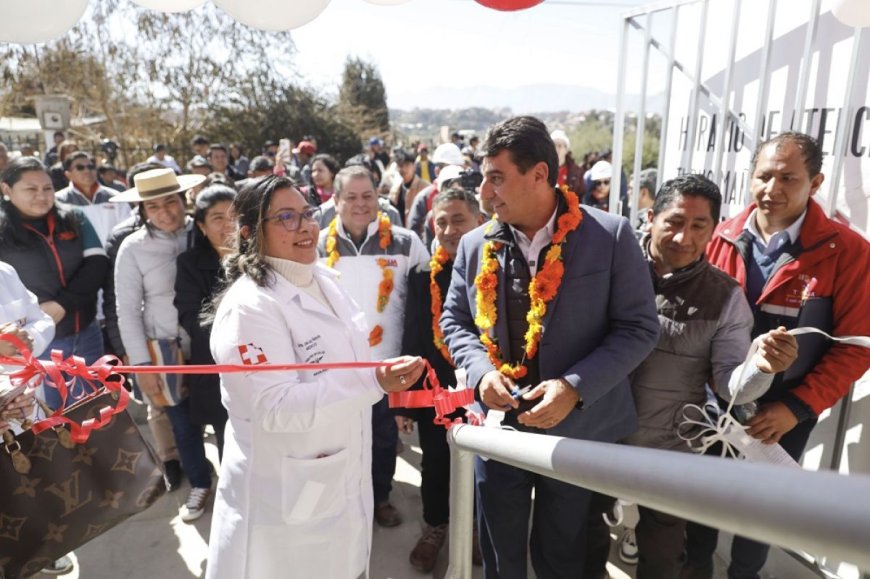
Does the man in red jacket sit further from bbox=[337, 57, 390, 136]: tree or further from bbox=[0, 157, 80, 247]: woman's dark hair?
bbox=[337, 57, 390, 136]: tree

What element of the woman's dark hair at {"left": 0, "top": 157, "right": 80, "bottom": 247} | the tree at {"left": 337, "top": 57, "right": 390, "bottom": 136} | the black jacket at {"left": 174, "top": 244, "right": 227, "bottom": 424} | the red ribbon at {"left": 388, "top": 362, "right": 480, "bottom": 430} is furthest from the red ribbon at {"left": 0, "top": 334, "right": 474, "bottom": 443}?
the tree at {"left": 337, "top": 57, "right": 390, "bottom": 136}

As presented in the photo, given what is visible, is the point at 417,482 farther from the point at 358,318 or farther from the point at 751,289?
the point at 751,289

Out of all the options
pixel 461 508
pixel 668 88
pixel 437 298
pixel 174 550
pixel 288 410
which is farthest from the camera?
pixel 668 88

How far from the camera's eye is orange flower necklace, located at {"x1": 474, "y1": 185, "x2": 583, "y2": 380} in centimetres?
213

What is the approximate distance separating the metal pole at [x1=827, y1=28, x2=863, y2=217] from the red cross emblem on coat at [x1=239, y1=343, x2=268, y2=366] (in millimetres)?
2653

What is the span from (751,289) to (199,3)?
3081mm

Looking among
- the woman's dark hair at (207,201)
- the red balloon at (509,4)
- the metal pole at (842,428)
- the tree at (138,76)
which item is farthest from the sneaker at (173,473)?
the tree at (138,76)

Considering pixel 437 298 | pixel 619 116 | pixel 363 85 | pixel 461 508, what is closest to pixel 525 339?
pixel 437 298

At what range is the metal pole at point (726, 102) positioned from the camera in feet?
10.2

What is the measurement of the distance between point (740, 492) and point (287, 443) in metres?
1.61

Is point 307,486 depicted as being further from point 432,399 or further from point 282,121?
point 282,121

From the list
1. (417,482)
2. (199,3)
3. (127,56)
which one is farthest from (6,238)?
(127,56)

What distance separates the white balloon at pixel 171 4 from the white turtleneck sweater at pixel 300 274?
175 centimetres

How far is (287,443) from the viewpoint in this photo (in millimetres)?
1890
